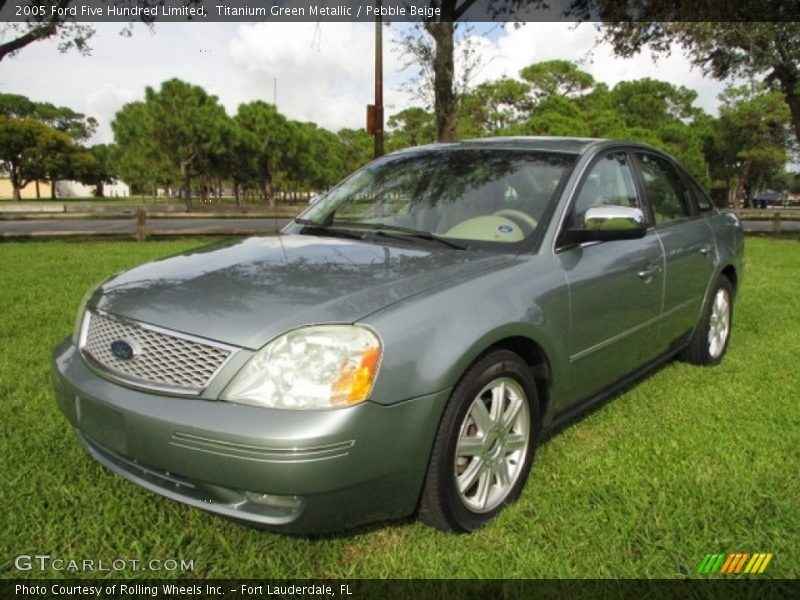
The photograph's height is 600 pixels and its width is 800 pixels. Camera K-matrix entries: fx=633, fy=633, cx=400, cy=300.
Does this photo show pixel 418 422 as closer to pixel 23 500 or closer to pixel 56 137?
pixel 23 500

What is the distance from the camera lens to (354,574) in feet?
7.03

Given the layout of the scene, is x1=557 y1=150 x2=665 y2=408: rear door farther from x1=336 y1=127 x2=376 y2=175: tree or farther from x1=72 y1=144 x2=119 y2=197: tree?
x1=336 y1=127 x2=376 y2=175: tree

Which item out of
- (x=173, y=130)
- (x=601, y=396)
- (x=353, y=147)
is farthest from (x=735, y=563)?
(x=353, y=147)

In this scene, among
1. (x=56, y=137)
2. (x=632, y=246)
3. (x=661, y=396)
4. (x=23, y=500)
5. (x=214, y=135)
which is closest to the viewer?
(x=23, y=500)

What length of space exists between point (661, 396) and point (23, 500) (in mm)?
3366

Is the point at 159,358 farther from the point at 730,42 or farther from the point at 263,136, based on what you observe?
the point at 263,136

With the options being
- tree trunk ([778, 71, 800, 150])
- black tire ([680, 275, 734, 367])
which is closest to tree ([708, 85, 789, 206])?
tree trunk ([778, 71, 800, 150])

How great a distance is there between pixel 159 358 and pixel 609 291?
2.03 meters

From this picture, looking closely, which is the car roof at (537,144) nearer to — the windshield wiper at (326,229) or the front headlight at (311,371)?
the windshield wiper at (326,229)

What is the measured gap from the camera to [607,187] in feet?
11.1

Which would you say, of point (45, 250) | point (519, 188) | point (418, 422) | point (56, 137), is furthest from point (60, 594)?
point (56, 137)

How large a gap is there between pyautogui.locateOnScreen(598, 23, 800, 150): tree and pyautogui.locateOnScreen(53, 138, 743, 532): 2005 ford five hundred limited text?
11.8m

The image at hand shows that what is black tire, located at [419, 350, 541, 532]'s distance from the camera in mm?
2199

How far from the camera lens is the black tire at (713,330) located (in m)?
4.30
